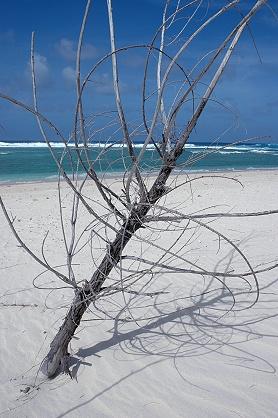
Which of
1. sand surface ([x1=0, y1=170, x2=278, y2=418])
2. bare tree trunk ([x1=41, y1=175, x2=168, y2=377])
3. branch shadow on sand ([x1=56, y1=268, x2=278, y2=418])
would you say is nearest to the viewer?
sand surface ([x1=0, y1=170, x2=278, y2=418])

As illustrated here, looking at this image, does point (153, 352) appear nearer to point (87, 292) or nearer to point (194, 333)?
point (194, 333)

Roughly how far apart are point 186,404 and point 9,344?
5.25 feet

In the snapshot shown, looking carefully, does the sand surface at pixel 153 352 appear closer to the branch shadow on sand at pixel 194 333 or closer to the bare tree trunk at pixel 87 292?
the branch shadow on sand at pixel 194 333

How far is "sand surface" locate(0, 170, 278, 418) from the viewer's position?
2508 millimetres

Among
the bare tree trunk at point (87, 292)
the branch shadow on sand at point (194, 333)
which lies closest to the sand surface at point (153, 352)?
the branch shadow on sand at point (194, 333)

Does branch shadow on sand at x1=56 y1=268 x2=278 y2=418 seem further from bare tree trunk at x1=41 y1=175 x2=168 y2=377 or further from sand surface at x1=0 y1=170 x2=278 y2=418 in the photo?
bare tree trunk at x1=41 y1=175 x2=168 y2=377

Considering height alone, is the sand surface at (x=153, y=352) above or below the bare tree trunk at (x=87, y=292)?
below

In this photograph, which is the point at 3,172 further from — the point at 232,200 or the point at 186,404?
the point at 186,404

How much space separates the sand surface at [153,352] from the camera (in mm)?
2508

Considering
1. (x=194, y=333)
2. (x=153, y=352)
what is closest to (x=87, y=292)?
(x=153, y=352)

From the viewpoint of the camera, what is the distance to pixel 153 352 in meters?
3.00

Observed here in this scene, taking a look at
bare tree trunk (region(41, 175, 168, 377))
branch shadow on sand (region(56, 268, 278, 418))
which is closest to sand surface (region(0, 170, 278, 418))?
branch shadow on sand (region(56, 268, 278, 418))

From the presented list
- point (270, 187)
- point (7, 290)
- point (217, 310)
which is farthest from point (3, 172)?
point (217, 310)

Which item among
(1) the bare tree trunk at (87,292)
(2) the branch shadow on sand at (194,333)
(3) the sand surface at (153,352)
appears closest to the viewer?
(3) the sand surface at (153,352)
